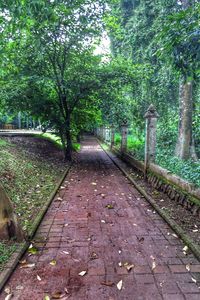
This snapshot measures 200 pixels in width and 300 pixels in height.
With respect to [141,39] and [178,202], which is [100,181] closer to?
[178,202]

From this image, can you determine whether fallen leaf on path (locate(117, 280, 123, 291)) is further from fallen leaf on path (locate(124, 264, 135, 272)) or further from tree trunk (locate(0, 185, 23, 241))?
tree trunk (locate(0, 185, 23, 241))

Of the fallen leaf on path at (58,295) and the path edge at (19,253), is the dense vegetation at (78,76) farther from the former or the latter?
the fallen leaf on path at (58,295)

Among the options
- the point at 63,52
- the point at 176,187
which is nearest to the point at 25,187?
the point at 176,187

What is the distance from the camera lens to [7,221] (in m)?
3.63

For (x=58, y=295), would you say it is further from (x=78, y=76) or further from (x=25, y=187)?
(x=78, y=76)

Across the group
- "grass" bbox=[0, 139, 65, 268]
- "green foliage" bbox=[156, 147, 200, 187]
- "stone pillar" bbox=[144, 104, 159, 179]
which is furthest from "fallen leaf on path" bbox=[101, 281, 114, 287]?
"stone pillar" bbox=[144, 104, 159, 179]

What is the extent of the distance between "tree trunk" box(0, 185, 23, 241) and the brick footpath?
32cm

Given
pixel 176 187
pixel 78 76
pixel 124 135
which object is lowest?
pixel 176 187

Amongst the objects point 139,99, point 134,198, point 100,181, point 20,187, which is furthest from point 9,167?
point 139,99

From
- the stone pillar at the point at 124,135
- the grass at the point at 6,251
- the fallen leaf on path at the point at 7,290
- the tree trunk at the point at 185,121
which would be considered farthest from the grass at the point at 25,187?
the stone pillar at the point at 124,135

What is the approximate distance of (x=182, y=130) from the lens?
973cm

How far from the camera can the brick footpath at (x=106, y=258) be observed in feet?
8.89

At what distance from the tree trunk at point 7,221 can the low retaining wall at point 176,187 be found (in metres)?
3.09

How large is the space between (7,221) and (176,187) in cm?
363
